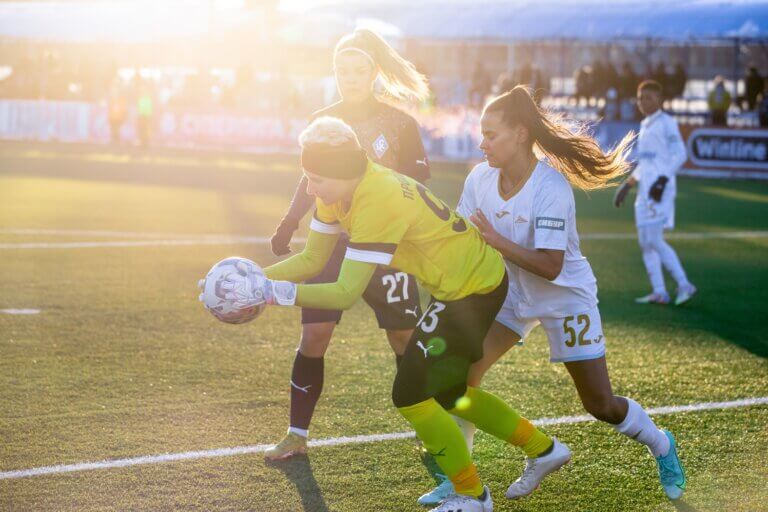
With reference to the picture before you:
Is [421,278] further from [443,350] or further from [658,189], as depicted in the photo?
[658,189]

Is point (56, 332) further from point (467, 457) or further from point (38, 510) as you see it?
point (467, 457)

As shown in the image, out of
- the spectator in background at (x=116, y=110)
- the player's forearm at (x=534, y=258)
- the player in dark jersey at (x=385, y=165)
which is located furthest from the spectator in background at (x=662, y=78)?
the player's forearm at (x=534, y=258)

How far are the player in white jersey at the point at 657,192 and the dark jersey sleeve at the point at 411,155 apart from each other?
4987mm

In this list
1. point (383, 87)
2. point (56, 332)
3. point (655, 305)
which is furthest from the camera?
point (655, 305)

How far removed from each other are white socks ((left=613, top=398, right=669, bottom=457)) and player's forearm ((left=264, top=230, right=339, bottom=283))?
158 centimetres

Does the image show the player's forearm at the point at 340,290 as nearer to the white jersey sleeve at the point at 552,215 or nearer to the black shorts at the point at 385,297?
the white jersey sleeve at the point at 552,215

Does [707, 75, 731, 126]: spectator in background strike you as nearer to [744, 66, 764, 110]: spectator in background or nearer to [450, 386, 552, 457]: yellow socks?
[744, 66, 764, 110]: spectator in background

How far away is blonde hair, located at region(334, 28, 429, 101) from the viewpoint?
6.16 metres

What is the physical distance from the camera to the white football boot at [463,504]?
4770mm

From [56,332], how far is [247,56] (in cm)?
3241

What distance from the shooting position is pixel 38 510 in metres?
4.93

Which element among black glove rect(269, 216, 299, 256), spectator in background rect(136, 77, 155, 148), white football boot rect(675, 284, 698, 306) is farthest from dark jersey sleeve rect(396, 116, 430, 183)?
spectator in background rect(136, 77, 155, 148)

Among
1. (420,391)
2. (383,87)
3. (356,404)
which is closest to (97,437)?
(356,404)

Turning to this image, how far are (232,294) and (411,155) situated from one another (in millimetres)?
2164
